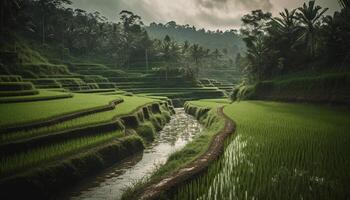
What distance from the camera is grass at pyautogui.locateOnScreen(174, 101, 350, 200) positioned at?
6.23 m

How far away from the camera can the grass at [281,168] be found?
20.4ft

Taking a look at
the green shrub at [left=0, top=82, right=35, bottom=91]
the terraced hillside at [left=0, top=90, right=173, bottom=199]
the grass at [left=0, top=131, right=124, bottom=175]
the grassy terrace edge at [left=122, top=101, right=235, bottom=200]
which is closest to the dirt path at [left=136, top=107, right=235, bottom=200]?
the grassy terrace edge at [left=122, top=101, right=235, bottom=200]

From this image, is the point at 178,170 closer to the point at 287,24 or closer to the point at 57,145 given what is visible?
the point at 57,145

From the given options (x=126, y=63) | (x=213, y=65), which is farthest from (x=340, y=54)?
(x=213, y=65)

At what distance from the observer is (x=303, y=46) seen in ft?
113

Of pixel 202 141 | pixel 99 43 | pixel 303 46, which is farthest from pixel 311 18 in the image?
pixel 99 43

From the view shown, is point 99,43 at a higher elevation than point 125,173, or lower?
higher

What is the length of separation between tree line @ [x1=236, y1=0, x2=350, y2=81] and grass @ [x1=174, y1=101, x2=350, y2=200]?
1716cm

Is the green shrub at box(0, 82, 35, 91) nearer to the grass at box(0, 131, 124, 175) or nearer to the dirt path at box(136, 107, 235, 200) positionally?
the grass at box(0, 131, 124, 175)

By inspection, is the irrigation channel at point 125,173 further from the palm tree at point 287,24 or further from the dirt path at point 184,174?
the palm tree at point 287,24

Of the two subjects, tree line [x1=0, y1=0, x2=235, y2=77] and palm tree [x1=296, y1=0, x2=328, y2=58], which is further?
tree line [x1=0, y1=0, x2=235, y2=77]

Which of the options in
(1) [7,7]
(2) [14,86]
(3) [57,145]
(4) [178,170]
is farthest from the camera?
(1) [7,7]

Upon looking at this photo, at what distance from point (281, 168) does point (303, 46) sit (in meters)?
30.5

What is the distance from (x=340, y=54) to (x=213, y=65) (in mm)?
71879
